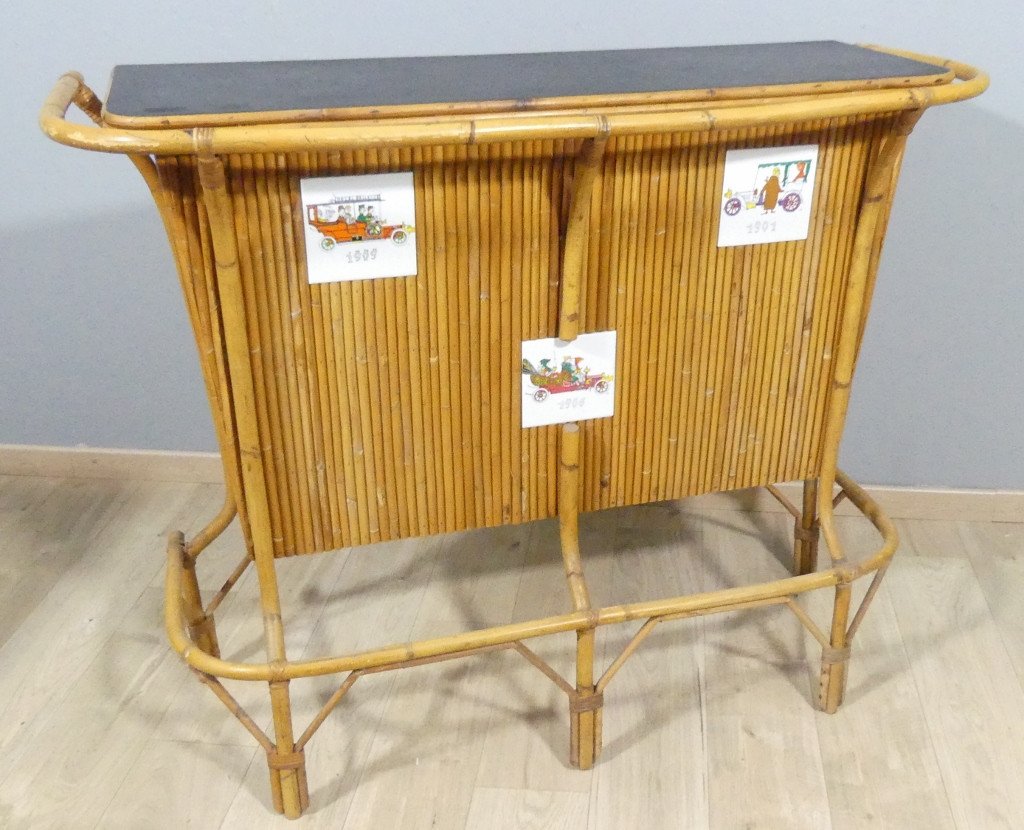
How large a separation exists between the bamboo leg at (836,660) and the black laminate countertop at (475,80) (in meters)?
0.73

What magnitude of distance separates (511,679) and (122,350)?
1.05m

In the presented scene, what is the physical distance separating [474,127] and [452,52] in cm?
73

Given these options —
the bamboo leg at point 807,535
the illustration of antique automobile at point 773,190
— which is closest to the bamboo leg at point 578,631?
the illustration of antique automobile at point 773,190

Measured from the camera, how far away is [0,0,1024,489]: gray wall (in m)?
1.69

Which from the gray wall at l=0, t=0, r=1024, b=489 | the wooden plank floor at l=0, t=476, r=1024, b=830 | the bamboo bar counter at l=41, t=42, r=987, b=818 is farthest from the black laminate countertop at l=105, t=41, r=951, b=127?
the wooden plank floor at l=0, t=476, r=1024, b=830

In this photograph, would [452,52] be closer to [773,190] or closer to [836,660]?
[773,190]

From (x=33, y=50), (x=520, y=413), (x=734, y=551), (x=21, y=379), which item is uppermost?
(x=33, y=50)

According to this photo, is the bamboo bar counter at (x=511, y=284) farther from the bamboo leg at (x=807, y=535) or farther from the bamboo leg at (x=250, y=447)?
the bamboo leg at (x=807, y=535)

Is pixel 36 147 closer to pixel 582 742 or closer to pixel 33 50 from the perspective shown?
pixel 33 50

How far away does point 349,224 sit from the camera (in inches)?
46.3

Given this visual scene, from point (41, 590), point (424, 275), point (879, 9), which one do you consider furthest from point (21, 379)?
point (879, 9)

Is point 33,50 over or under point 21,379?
over

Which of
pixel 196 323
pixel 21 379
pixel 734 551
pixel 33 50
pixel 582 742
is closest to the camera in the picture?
pixel 196 323

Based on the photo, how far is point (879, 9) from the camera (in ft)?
5.46
